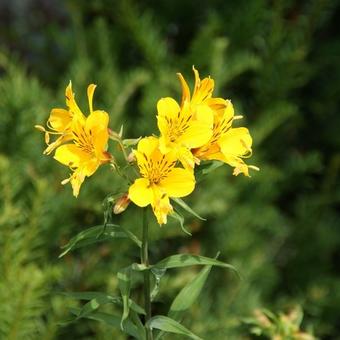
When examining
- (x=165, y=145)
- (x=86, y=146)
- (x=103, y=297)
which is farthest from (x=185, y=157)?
(x=103, y=297)

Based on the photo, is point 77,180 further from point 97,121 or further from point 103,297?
point 103,297

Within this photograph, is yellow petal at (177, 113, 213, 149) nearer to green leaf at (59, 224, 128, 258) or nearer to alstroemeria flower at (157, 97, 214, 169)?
alstroemeria flower at (157, 97, 214, 169)

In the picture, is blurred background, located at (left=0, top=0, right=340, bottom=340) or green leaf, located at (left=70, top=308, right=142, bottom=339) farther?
blurred background, located at (left=0, top=0, right=340, bottom=340)

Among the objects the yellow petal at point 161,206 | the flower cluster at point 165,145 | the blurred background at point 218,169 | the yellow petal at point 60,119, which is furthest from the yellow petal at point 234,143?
the blurred background at point 218,169

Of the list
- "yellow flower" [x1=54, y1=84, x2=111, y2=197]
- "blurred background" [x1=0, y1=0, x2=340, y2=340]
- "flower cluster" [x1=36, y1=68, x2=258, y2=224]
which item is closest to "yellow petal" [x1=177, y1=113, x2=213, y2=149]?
"flower cluster" [x1=36, y1=68, x2=258, y2=224]

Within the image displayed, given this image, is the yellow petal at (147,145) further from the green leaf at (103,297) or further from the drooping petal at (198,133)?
the green leaf at (103,297)

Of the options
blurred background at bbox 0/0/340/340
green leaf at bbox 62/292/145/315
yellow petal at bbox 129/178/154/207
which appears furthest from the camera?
blurred background at bbox 0/0/340/340
